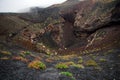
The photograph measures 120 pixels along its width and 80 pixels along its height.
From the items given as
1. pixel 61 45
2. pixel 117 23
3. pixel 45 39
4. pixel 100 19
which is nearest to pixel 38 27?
pixel 45 39

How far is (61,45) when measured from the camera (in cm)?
5144

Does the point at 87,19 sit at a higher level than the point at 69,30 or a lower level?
higher

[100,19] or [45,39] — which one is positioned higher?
[100,19]

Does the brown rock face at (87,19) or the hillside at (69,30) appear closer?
the hillside at (69,30)

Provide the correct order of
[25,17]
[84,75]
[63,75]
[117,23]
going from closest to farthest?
[63,75] → [84,75] → [117,23] → [25,17]

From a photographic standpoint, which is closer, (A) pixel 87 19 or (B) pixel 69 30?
(A) pixel 87 19

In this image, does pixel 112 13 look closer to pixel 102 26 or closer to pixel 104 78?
pixel 102 26

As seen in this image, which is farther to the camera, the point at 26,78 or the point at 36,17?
the point at 36,17

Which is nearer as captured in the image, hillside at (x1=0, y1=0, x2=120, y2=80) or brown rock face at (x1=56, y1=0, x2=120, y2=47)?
hillside at (x1=0, y1=0, x2=120, y2=80)

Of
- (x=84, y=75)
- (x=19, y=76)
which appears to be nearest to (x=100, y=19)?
(x=84, y=75)

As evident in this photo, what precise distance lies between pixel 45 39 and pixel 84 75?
1606 inches

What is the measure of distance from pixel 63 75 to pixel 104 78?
3161mm

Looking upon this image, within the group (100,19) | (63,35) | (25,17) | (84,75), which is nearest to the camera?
(84,75)

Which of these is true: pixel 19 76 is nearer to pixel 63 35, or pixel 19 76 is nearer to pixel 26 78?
pixel 26 78
